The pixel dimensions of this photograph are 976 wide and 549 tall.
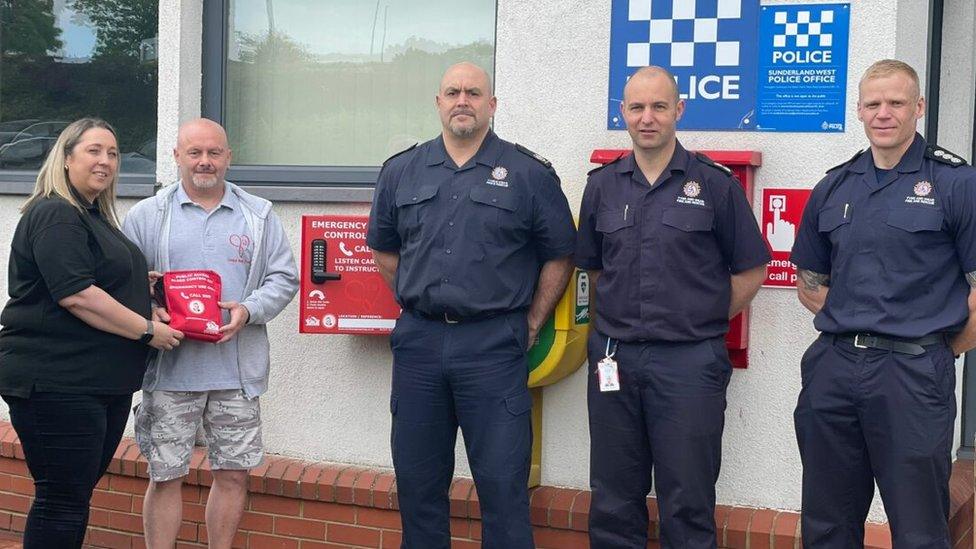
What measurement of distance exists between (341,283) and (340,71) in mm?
1258

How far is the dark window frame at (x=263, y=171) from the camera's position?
5508mm

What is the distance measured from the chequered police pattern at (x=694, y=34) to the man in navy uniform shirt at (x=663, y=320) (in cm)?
43

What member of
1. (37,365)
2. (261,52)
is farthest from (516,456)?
(261,52)

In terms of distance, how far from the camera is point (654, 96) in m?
4.35

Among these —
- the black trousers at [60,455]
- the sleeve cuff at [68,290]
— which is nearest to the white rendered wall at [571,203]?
the black trousers at [60,455]

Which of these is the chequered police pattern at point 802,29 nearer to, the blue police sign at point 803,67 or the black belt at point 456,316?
the blue police sign at point 803,67

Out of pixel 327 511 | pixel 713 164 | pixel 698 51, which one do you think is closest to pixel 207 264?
pixel 327 511

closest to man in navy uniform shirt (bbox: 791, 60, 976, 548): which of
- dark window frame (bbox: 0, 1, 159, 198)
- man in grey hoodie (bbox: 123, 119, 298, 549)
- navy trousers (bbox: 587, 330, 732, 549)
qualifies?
navy trousers (bbox: 587, 330, 732, 549)

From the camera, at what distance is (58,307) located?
439cm

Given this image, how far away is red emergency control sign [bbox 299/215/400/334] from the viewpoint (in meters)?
5.09

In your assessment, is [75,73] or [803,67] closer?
[803,67]

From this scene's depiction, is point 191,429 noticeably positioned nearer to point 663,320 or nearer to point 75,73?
point 663,320

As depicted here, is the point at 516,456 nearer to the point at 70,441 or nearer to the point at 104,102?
the point at 70,441

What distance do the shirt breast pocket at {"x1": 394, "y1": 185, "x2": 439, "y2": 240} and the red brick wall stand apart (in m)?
1.24
